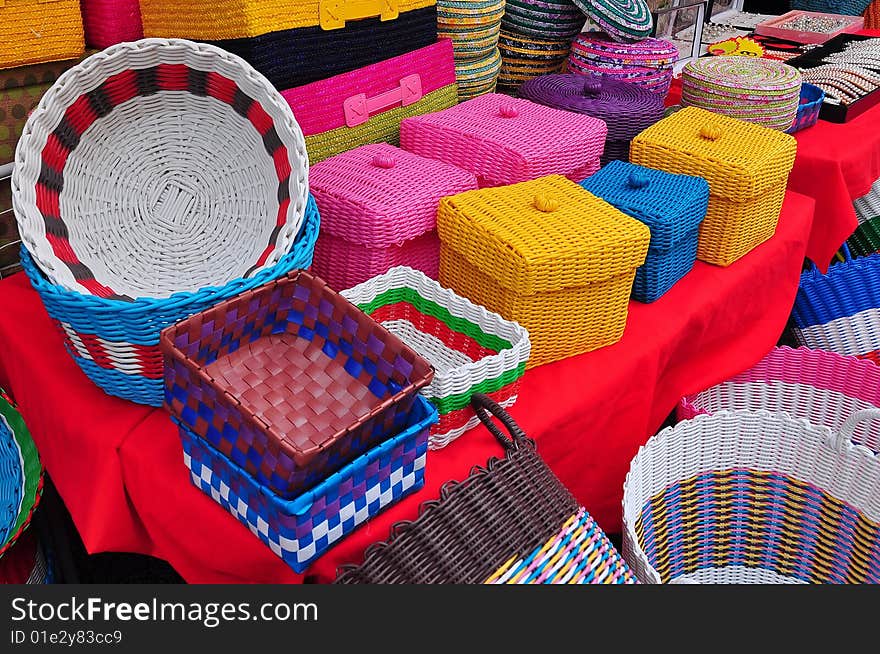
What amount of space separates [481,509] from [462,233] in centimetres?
51

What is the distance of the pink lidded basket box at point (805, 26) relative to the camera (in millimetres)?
2854

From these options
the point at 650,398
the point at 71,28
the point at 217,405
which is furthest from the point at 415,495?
the point at 71,28

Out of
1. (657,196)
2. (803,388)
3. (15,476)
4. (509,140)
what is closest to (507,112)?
(509,140)

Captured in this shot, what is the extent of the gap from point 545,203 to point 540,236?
0.32 feet

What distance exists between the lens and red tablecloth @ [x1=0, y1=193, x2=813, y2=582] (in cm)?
106

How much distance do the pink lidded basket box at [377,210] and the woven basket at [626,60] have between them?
79 cm

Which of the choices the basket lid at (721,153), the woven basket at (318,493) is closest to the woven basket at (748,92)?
the basket lid at (721,153)

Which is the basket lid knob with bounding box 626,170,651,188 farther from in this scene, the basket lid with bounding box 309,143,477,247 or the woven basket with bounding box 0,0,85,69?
the woven basket with bounding box 0,0,85,69

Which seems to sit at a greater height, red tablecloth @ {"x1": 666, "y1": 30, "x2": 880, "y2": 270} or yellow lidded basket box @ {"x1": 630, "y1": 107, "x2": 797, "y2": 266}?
yellow lidded basket box @ {"x1": 630, "y1": 107, "x2": 797, "y2": 266}

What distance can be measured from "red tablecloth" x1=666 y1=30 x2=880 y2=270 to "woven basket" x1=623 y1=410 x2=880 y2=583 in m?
0.83

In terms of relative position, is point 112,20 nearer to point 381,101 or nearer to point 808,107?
point 381,101

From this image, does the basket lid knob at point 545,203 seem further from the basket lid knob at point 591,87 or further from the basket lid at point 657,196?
the basket lid knob at point 591,87

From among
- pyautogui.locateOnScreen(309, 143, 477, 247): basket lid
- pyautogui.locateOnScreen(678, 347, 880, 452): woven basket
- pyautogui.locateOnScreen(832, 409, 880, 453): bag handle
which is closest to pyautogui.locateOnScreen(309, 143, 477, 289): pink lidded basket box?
pyautogui.locateOnScreen(309, 143, 477, 247): basket lid

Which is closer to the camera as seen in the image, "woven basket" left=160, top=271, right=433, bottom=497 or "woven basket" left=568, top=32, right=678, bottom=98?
"woven basket" left=160, top=271, right=433, bottom=497
